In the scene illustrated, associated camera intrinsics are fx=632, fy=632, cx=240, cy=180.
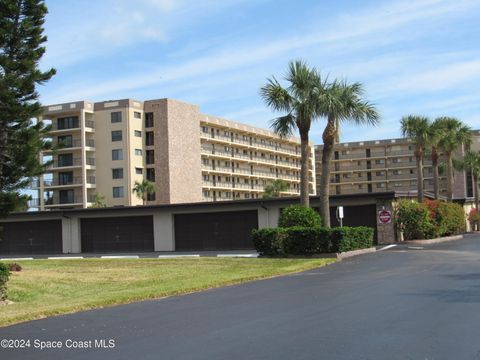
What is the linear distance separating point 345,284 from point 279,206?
25361mm

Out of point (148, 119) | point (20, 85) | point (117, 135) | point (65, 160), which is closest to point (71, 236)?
point (20, 85)

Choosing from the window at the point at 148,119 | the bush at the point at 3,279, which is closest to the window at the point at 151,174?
the window at the point at 148,119

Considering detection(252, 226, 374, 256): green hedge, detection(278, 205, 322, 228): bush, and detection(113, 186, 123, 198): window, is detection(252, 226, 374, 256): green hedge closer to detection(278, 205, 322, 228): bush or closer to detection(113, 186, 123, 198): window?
detection(278, 205, 322, 228): bush

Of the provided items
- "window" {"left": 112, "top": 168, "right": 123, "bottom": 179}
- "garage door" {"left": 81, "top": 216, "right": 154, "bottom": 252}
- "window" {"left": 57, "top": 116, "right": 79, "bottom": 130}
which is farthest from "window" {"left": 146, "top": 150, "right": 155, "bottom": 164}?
"garage door" {"left": 81, "top": 216, "right": 154, "bottom": 252}

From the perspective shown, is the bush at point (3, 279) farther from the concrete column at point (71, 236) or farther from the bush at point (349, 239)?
the concrete column at point (71, 236)

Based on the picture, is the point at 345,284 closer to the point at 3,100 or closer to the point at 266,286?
the point at 266,286

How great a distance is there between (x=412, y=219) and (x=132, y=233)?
1977 cm

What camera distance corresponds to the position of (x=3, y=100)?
1938 centimetres

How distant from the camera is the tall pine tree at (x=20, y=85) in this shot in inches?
766

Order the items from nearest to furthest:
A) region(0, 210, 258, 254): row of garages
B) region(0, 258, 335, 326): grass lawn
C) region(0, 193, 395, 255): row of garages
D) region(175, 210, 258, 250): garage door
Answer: region(0, 258, 335, 326): grass lawn < region(0, 193, 395, 255): row of garages < region(175, 210, 258, 250): garage door < region(0, 210, 258, 254): row of garages

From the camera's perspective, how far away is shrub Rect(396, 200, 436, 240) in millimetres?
41812

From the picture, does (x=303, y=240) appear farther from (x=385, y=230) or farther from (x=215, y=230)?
(x=215, y=230)

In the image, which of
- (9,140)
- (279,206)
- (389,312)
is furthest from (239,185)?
(389,312)

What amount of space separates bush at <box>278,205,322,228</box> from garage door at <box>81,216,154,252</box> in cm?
1758
